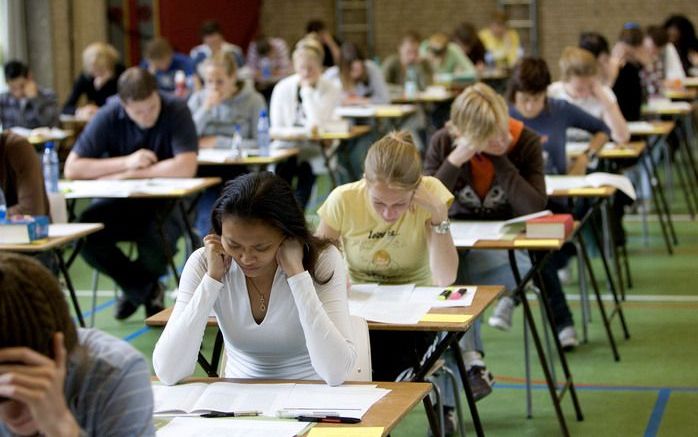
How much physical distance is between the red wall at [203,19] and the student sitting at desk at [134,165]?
27.5ft

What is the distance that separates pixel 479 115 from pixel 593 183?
101 centimetres

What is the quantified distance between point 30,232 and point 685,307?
3352 mm

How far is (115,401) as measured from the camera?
6.70 ft

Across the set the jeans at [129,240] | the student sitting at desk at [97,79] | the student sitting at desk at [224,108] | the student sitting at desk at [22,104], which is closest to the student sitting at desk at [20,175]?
the jeans at [129,240]

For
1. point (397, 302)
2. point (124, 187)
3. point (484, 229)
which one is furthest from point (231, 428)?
point (124, 187)

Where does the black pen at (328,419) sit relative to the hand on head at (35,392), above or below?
below

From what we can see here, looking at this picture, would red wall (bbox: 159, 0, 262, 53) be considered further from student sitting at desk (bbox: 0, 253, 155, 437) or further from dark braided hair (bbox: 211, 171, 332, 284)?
student sitting at desk (bbox: 0, 253, 155, 437)

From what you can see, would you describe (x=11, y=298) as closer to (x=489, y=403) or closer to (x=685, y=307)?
(x=489, y=403)

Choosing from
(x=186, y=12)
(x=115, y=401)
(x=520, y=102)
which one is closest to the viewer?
(x=115, y=401)

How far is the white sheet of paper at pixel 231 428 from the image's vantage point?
2516mm

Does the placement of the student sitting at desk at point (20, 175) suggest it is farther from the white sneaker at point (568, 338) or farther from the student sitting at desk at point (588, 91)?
the student sitting at desk at point (588, 91)

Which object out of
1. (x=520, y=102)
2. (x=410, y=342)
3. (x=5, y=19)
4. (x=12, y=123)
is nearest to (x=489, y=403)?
(x=410, y=342)

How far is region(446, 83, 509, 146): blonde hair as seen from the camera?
477 cm

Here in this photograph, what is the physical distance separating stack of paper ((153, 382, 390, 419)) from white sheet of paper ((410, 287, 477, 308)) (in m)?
0.68
